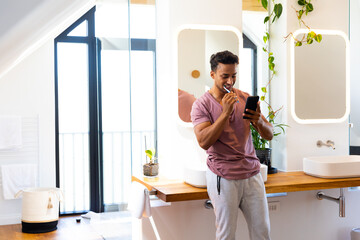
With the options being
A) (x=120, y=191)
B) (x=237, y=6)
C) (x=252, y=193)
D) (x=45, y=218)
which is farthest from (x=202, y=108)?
(x=45, y=218)

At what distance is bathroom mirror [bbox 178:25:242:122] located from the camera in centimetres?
293

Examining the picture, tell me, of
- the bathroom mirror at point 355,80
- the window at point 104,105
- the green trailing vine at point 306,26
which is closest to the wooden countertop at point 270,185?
the window at point 104,105

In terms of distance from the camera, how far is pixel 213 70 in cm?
249

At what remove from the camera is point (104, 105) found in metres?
4.04

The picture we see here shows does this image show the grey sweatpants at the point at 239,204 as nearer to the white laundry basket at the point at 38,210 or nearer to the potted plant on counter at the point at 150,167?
the potted plant on counter at the point at 150,167

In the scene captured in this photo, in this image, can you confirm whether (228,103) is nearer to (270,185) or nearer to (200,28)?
(270,185)

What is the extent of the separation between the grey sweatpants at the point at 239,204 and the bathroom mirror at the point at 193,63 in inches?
26.6

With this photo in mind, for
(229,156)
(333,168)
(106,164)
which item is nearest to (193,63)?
(229,156)

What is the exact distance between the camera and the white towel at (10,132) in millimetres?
4891

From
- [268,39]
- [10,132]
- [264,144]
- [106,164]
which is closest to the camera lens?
[264,144]

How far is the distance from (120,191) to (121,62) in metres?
0.99

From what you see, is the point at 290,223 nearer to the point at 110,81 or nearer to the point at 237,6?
the point at 237,6

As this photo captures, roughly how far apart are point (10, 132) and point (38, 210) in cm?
94

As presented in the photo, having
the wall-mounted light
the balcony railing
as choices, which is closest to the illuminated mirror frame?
the wall-mounted light
